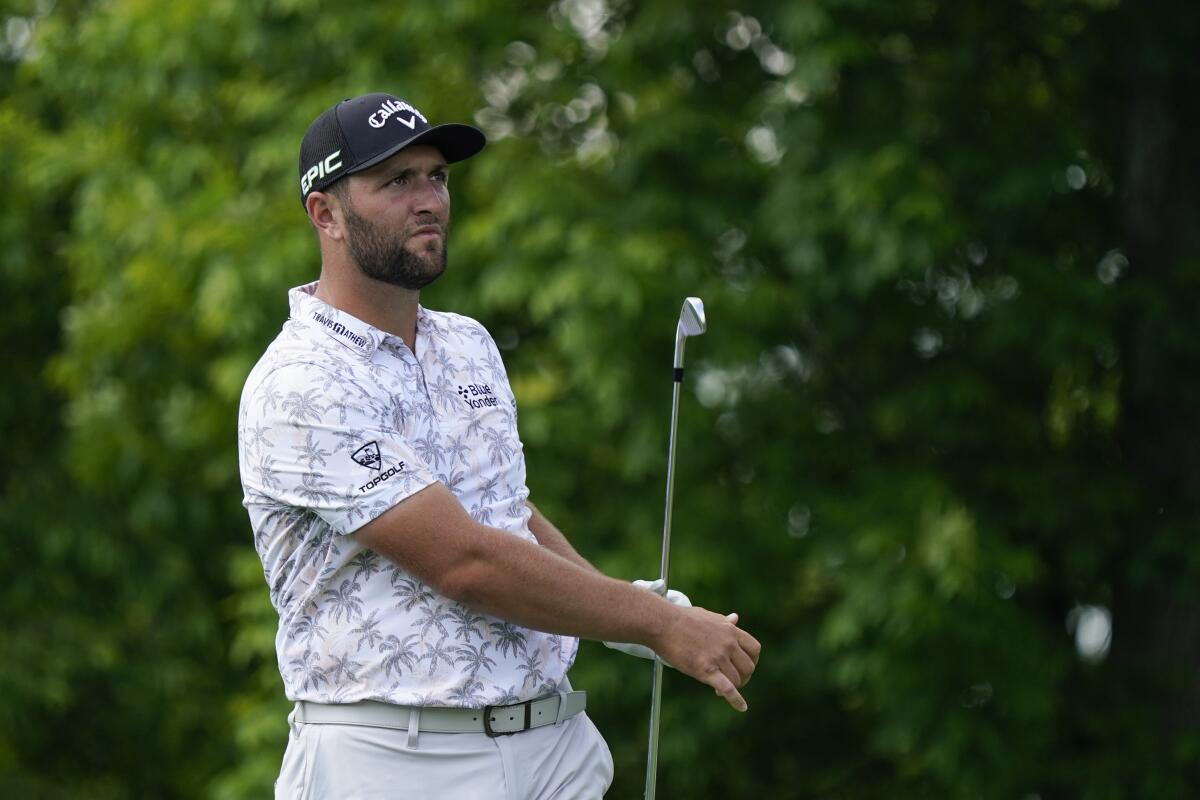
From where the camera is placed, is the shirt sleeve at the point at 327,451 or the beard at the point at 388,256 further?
the beard at the point at 388,256

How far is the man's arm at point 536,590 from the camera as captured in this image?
2678 millimetres

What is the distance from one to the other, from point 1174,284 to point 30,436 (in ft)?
24.7

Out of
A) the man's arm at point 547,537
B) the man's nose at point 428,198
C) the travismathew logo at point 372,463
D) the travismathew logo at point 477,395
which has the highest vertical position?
the man's nose at point 428,198

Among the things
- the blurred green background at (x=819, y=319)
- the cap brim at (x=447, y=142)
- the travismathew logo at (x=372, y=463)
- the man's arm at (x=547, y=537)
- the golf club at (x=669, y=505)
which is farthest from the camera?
the blurred green background at (x=819, y=319)

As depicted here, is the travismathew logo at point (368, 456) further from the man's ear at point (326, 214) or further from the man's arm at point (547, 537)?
the man's arm at point (547, 537)

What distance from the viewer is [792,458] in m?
8.02

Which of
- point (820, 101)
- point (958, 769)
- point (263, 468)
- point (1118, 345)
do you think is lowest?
point (958, 769)

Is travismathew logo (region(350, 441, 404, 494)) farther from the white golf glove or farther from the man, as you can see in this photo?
the white golf glove

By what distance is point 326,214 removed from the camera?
298 centimetres

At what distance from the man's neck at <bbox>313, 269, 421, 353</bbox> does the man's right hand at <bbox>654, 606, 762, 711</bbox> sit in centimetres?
65

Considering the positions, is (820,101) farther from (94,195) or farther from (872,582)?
(94,195)

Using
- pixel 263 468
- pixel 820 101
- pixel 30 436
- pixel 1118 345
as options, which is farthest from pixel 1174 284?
pixel 30 436

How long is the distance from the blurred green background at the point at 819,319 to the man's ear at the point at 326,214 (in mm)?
4276

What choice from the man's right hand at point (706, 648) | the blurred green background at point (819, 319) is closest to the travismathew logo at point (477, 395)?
the man's right hand at point (706, 648)
